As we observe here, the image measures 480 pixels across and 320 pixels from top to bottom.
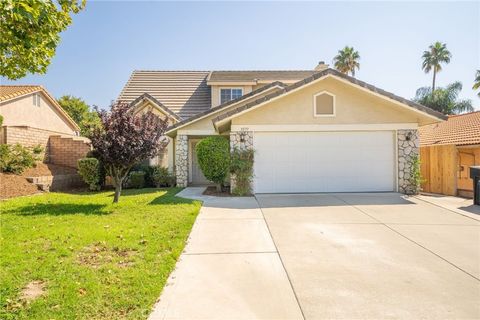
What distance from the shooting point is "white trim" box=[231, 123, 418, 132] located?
11.2 m

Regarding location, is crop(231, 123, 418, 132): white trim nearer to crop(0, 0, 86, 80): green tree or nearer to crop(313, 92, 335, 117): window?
crop(313, 92, 335, 117): window

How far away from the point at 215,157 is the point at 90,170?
258 inches

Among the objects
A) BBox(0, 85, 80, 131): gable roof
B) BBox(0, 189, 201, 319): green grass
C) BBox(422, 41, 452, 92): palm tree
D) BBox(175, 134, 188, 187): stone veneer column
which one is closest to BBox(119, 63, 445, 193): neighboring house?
BBox(175, 134, 188, 187): stone veneer column

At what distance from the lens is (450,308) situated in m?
3.21

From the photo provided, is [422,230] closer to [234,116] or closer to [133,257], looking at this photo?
[133,257]

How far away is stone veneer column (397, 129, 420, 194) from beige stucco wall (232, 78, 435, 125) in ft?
1.98

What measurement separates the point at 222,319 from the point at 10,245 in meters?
4.68

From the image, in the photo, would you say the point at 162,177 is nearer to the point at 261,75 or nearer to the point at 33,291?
the point at 33,291

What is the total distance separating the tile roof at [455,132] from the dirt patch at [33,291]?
1508 cm

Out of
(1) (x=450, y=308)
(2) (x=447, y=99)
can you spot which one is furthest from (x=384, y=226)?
(2) (x=447, y=99)

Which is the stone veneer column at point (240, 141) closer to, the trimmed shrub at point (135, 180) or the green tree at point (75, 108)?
the trimmed shrub at point (135, 180)

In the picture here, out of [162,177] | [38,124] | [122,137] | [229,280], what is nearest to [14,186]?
[122,137]

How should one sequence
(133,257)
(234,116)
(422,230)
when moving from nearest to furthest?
(133,257) → (422,230) → (234,116)

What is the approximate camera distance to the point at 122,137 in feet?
27.7
